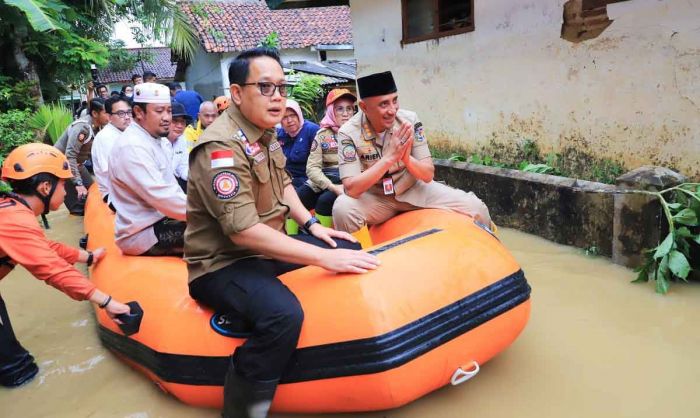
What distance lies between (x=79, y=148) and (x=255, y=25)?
13857 mm

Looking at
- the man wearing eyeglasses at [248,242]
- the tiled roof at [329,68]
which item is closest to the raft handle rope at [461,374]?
the man wearing eyeglasses at [248,242]

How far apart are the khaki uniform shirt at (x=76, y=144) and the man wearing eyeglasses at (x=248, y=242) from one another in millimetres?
3937

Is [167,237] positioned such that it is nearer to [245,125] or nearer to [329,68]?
[245,125]

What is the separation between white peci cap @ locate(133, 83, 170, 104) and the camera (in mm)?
3006

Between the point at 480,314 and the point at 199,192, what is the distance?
50.0 inches

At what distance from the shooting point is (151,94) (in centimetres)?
302

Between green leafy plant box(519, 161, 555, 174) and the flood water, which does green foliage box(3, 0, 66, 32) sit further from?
green leafy plant box(519, 161, 555, 174)

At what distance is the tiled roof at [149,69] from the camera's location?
2427cm

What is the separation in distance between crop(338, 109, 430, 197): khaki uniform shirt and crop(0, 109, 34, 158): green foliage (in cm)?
459

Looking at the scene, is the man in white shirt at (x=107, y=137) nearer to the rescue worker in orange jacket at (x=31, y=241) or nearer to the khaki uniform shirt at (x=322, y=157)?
the rescue worker in orange jacket at (x=31, y=241)

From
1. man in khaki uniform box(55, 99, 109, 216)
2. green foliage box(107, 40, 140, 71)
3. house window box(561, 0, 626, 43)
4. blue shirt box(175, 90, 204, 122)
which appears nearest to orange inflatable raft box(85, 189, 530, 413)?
house window box(561, 0, 626, 43)

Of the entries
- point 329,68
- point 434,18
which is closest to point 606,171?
point 434,18

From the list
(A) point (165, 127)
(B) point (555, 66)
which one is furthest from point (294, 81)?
(A) point (165, 127)

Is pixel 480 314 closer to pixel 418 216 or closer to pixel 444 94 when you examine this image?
pixel 418 216
